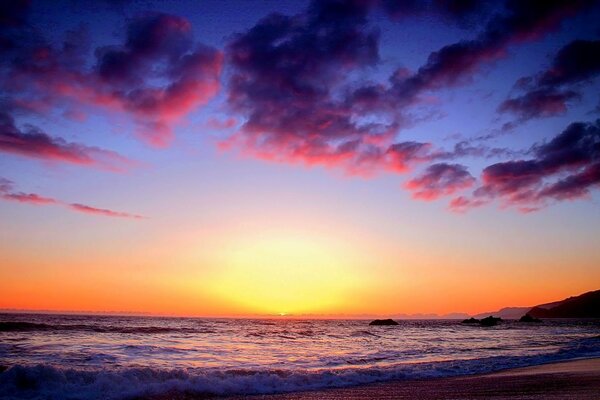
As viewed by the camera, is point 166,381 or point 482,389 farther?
point 166,381

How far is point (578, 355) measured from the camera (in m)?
28.2

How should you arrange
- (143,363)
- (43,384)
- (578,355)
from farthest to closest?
(578,355), (143,363), (43,384)

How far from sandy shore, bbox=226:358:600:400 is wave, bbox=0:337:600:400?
4.80ft

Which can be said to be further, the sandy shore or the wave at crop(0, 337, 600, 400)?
the wave at crop(0, 337, 600, 400)

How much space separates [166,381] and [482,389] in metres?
11.6

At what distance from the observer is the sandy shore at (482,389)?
12.8 meters

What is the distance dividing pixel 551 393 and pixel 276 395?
9.11m

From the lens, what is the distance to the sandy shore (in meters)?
12.8

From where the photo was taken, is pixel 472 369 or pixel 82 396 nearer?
pixel 82 396

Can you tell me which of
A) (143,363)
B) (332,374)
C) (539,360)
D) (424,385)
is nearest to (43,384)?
(143,363)

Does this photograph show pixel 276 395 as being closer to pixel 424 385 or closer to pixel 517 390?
pixel 424 385

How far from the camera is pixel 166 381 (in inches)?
603

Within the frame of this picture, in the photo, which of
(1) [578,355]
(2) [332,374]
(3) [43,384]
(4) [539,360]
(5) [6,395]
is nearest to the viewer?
(5) [6,395]

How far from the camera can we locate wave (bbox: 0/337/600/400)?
1348 centimetres
